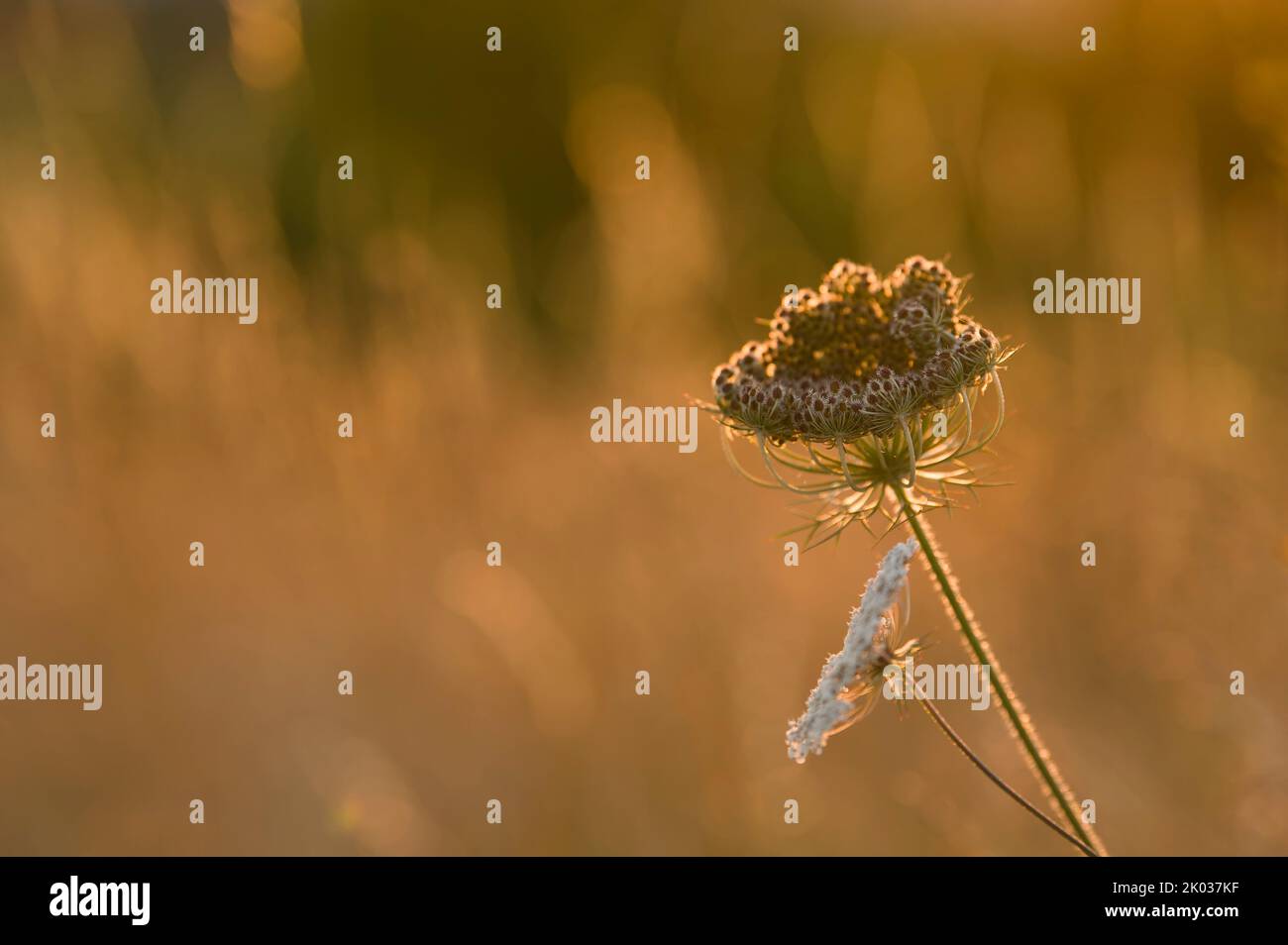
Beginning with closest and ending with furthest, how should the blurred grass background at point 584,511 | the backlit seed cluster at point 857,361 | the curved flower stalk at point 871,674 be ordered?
the curved flower stalk at point 871,674 → the backlit seed cluster at point 857,361 → the blurred grass background at point 584,511

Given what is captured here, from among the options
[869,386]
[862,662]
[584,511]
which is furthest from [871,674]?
[584,511]

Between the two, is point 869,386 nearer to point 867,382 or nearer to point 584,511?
point 867,382

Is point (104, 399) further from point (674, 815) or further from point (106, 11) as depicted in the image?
point (674, 815)

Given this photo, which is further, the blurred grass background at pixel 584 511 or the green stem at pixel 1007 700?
the blurred grass background at pixel 584 511

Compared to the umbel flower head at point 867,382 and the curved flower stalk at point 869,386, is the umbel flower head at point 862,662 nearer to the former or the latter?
the curved flower stalk at point 869,386

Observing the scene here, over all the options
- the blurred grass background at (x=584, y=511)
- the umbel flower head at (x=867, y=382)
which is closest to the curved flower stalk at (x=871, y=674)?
the umbel flower head at (x=867, y=382)

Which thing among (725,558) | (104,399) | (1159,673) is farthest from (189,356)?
(1159,673)

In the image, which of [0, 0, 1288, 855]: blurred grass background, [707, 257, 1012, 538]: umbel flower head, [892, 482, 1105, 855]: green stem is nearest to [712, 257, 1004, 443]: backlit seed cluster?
[707, 257, 1012, 538]: umbel flower head
